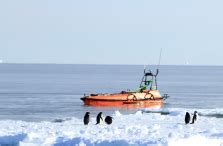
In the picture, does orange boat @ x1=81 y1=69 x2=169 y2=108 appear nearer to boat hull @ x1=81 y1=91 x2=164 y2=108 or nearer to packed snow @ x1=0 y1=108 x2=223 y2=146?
boat hull @ x1=81 y1=91 x2=164 y2=108

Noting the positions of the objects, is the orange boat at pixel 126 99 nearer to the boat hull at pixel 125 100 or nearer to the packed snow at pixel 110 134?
the boat hull at pixel 125 100

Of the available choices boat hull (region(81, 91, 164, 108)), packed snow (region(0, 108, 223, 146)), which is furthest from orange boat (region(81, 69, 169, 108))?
packed snow (region(0, 108, 223, 146))

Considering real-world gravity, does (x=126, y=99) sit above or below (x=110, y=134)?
above

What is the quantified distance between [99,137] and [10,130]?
20.4ft

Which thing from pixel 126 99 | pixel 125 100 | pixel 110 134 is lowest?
pixel 110 134

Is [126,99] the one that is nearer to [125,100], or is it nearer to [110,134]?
[125,100]

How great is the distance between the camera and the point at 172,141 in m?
28.9

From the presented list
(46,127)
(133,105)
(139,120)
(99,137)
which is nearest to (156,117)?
(139,120)

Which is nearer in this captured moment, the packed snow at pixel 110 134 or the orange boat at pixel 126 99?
the packed snow at pixel 110 134

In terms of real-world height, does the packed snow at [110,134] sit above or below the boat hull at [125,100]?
below

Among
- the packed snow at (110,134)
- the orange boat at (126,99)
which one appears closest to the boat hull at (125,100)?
the orange boat at (126,99)

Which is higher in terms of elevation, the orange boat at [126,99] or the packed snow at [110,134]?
the orange boat at [126,99]

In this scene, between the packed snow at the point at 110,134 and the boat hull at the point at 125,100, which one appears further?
the boat hull at the point at 125,100

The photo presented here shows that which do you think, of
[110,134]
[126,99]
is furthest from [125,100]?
[110,134]
